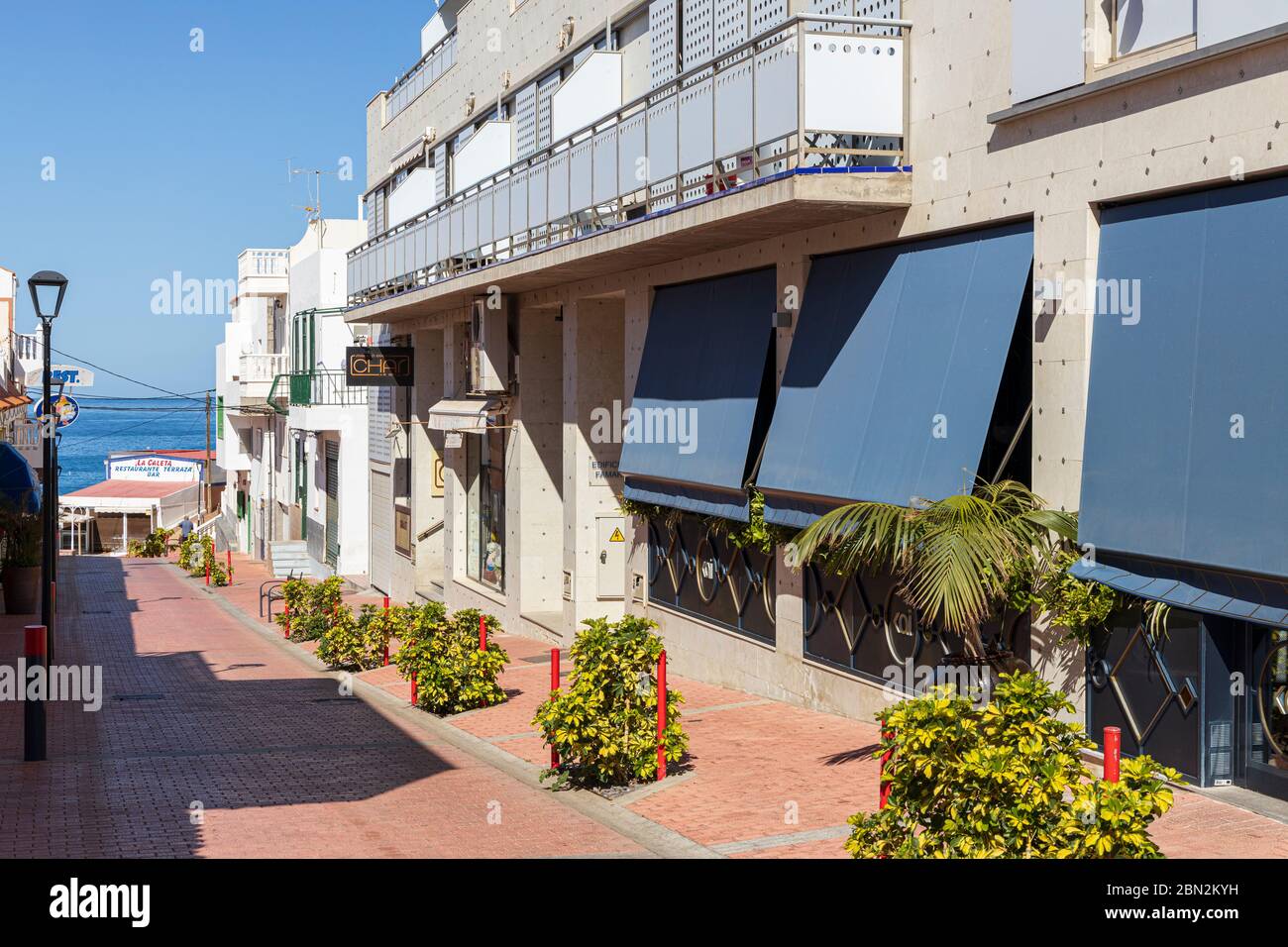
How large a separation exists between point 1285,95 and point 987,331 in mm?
3243

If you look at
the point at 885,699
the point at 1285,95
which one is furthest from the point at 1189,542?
the point at 885,699

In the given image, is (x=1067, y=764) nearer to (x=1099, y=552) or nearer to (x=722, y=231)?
(x=1099, y=552)

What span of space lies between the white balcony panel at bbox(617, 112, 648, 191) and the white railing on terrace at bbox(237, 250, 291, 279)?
39497mm

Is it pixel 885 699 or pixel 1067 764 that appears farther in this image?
pixel 885 699

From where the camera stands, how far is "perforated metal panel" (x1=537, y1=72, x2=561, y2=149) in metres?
23.1

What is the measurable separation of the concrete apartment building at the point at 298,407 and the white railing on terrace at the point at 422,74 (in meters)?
6.25

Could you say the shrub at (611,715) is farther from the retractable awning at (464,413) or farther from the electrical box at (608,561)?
the retractable awning at (464,413)

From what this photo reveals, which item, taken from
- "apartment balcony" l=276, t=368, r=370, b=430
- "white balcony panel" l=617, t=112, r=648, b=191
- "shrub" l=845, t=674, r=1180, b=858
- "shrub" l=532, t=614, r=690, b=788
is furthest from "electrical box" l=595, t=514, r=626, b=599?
"apartment balcony" l=276, t=368, r=370, b=430

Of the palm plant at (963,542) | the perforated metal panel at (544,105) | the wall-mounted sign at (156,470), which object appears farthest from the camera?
the wall-mounted sign at (156,470)

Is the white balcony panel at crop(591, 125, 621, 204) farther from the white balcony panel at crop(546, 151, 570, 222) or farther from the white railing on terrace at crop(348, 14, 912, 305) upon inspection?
the white balcony panel at crop(546, 151, 570, 222)

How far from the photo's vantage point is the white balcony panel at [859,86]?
42.5 ft

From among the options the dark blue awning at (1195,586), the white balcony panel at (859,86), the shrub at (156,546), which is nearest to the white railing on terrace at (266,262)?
the shrub at (156,546)

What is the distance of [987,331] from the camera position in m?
11.5
